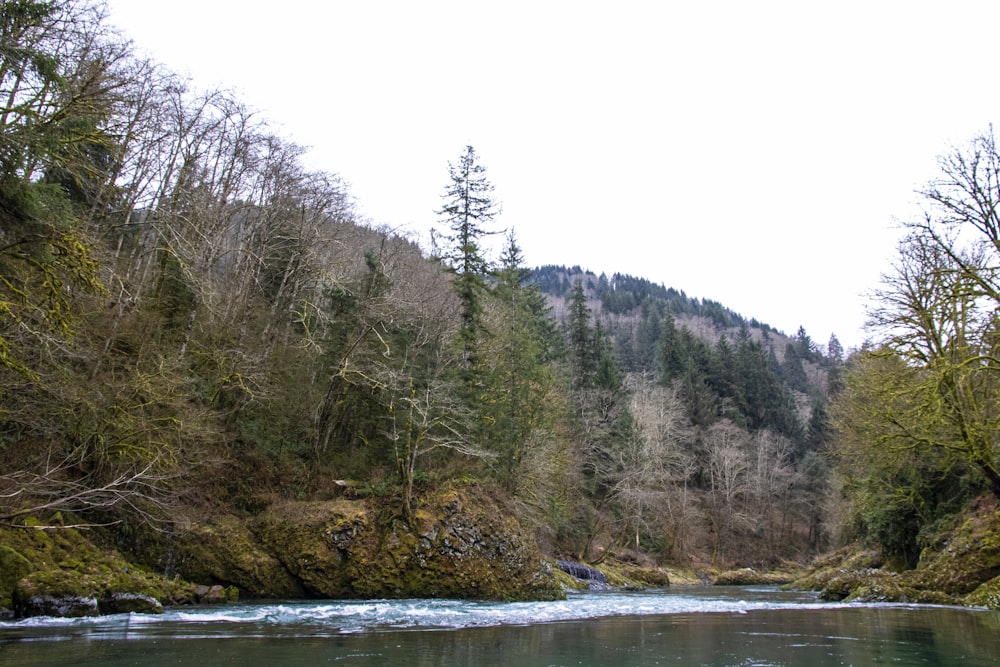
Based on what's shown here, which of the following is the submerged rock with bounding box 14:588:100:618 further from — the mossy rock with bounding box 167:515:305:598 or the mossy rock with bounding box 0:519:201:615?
the mossy rock with bounding box 167:515:305:598

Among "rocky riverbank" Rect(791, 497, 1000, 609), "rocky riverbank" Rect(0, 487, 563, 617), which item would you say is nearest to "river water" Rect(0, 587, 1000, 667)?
"rocky riverbank" Rect(791, 497, 1000, 609)

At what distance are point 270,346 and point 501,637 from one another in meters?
18.4

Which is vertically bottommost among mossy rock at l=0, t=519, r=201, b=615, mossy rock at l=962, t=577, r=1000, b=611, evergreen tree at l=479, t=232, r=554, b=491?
mossy rock at l=962, t=577, r=1000, b=611

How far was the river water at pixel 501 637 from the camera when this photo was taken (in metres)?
8.85

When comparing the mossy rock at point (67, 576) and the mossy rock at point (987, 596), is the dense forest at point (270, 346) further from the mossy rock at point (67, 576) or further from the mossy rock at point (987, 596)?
the mossy rock at point (987, 596)

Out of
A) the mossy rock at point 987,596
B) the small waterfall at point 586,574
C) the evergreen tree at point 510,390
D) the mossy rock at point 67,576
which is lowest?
the small waterfall at point 586,574

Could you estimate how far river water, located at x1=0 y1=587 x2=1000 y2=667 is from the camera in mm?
8852


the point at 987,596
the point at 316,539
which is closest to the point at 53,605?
the point at 316,539

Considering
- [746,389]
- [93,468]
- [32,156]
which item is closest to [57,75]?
[32,156]

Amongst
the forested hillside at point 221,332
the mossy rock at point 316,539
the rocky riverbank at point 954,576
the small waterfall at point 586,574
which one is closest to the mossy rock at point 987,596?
the rocky riverbank at point 954,576

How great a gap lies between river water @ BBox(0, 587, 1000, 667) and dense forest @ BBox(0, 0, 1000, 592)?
317 cm

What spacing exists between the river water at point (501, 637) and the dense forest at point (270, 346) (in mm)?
3169

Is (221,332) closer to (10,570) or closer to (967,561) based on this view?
(10,570)

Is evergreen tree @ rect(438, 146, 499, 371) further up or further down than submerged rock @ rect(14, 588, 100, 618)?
further up
